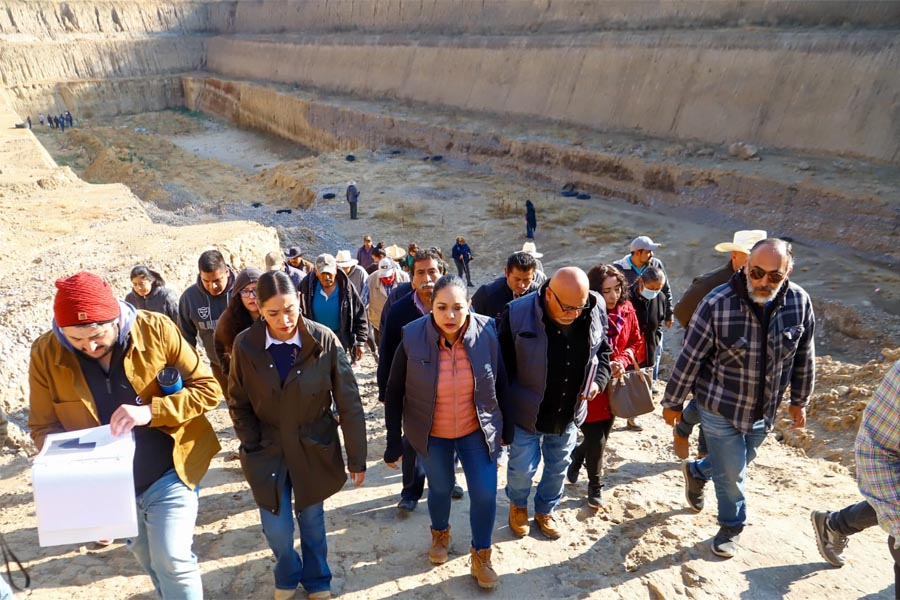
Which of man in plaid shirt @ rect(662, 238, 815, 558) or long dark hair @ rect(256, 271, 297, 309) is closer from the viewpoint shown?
long dark hair @ rect(256, 271, 297, 309)

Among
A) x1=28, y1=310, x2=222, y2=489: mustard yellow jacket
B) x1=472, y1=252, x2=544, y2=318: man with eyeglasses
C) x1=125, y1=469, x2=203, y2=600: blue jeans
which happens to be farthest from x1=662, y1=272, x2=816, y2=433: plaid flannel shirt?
x1=125, y1=469, x2=203, y2=600: blue jeans

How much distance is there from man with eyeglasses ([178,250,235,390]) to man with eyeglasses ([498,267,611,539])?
85.5 inches

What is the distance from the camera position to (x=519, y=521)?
389 cm

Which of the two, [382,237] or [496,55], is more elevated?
[496,55]

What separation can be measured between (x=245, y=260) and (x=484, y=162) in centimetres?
1290

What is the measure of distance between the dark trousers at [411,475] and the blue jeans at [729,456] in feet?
5.56

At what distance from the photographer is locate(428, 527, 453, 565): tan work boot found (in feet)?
11.9

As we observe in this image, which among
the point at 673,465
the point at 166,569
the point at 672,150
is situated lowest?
the point at 673,465

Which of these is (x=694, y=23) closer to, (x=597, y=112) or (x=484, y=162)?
(x=597, y=112)

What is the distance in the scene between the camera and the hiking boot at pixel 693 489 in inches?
157

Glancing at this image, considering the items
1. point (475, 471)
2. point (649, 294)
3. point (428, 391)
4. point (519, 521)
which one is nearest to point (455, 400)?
point (428, 391)

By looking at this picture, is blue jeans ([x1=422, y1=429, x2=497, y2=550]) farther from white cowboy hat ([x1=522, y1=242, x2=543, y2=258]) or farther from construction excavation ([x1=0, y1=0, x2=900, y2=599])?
white cowboy hat ([x1=522, y1=242, x2=543, y2=258])

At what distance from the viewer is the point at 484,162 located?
21312 mm

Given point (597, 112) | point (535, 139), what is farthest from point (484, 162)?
point (597, 112)
